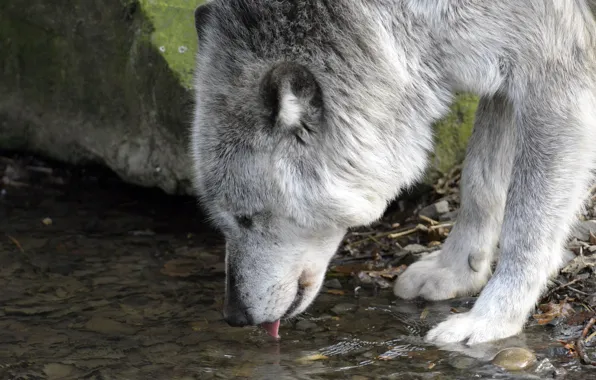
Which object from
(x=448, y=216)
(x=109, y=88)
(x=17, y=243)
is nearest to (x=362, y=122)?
(x=448, y=216)

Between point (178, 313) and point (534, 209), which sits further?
point (178, 313)

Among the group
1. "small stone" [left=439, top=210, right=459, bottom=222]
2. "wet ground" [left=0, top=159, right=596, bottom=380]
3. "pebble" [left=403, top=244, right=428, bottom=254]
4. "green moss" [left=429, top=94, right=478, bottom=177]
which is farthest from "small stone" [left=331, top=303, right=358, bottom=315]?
"green moss" [left=429, top=94, right=478, bottom=177]

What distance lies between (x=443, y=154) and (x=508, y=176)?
1.11 metres

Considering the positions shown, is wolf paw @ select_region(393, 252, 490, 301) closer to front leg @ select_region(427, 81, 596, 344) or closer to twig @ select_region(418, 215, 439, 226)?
front leg @ select_region(427, 81, 596, 344)

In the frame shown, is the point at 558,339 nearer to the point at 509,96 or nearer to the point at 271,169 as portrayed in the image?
the point at 509,96

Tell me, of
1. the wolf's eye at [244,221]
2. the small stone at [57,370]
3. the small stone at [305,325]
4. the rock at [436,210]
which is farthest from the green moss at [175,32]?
the small stone at [57,370]

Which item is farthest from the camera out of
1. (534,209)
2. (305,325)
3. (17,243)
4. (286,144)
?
(17,243)

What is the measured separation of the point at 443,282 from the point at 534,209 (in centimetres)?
83

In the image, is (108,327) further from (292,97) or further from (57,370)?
(292,97)

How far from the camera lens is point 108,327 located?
504 cm

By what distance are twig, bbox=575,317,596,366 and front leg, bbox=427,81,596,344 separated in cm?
27

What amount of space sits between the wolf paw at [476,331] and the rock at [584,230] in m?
1.01

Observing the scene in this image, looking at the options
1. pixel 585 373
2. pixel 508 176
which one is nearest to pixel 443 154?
pixel 508 176

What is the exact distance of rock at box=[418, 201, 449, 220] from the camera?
20.3 ft
